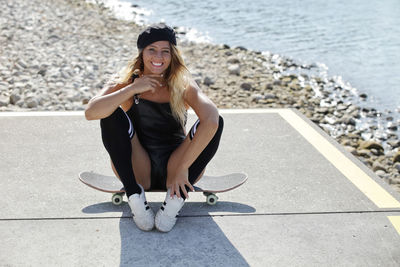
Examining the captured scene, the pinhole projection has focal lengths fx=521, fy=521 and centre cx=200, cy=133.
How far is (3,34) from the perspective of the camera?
11.3 m

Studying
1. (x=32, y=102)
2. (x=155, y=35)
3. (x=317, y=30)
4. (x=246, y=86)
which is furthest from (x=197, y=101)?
(x=317, y=30)

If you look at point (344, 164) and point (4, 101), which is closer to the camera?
point (344, 164)

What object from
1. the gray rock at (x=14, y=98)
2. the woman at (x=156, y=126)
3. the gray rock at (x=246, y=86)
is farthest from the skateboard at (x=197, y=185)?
the gray rock at (x=246, y=86)

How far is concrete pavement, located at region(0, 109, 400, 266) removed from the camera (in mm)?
2900

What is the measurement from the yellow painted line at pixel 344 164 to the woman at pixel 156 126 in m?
1.34

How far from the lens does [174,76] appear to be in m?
3.21

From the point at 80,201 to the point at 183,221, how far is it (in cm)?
77

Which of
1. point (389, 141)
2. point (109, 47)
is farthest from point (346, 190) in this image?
point (109, 47)

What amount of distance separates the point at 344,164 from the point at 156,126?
5.83 ft

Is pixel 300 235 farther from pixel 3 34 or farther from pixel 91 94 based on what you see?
pixel 3 34

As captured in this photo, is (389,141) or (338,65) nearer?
(389,141)

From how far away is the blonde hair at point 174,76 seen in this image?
320cm

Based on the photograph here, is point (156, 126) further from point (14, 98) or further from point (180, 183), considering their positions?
point (14, 98)

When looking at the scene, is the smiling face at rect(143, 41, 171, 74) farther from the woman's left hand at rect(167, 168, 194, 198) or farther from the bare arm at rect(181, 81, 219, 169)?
the woman's left hand at rect(167, 168, 194, 198)
